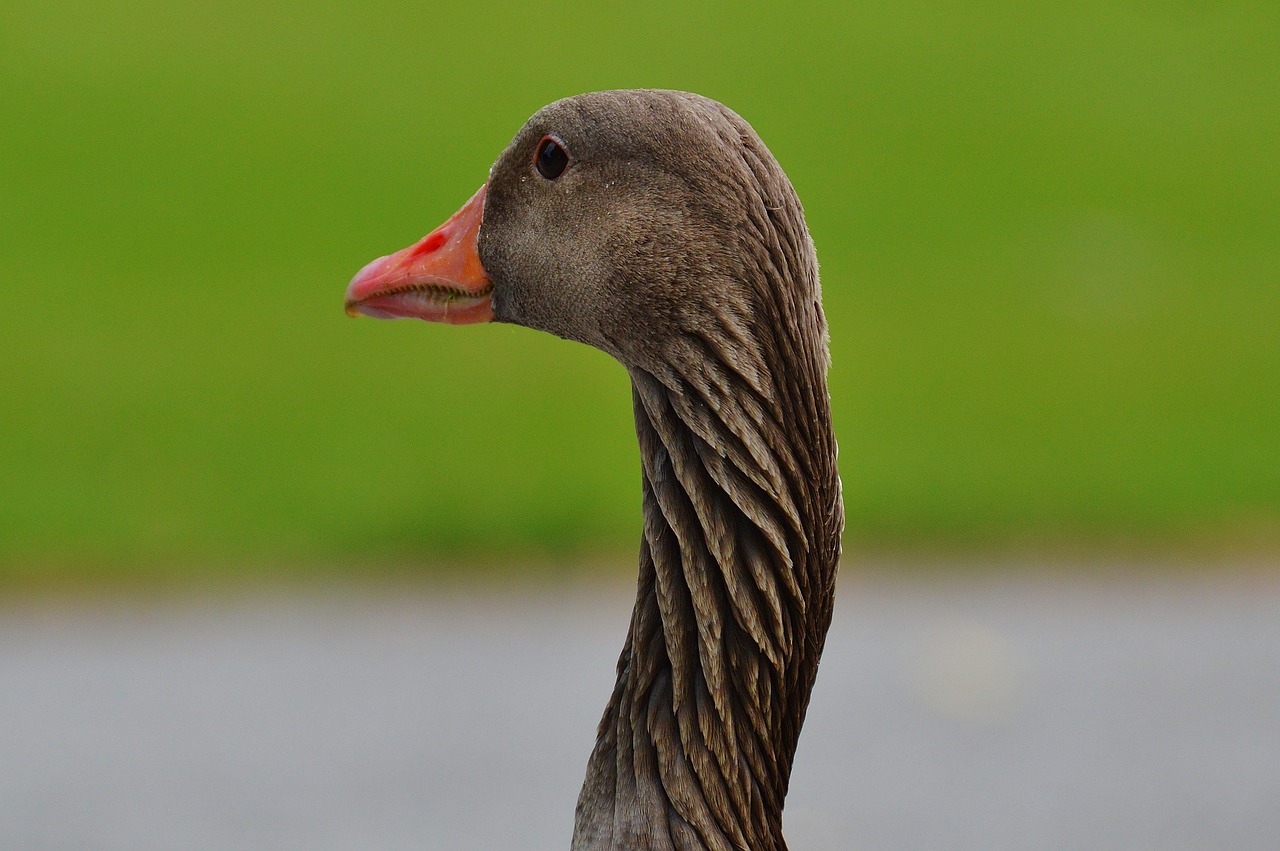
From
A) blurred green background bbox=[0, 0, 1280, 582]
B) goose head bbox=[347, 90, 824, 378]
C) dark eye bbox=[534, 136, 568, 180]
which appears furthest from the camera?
blurred green background bbox=[0, 0, 1280, 582]

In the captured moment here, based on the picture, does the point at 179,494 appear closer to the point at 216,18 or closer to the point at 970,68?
the point at 216,18

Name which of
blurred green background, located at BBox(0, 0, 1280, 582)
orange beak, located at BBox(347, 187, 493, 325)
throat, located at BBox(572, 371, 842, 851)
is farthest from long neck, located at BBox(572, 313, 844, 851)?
blurred green background, located at BBox(0, 0, 1280, 582)

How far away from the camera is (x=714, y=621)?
1.96 metres

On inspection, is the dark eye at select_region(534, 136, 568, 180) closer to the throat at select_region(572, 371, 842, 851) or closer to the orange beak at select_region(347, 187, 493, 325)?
the orange beak at select_region(347, 187, 493, 325)

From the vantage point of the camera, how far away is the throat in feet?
6.32

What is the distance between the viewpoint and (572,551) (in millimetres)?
6129

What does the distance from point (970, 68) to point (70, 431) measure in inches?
297

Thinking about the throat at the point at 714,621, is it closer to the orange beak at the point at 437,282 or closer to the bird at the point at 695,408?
the bird at the point at 695,408

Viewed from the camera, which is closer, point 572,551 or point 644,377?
point 644,377

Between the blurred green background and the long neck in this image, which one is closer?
the long neck

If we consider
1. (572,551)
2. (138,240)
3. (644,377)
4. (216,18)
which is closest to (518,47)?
(216,18)

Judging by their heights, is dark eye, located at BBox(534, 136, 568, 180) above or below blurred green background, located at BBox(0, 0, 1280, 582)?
below

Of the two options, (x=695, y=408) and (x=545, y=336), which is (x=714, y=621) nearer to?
(x=695, y=408)

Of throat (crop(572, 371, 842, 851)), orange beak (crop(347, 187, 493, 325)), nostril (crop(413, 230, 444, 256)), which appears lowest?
throat (crop(572, 371, 842, 851))
